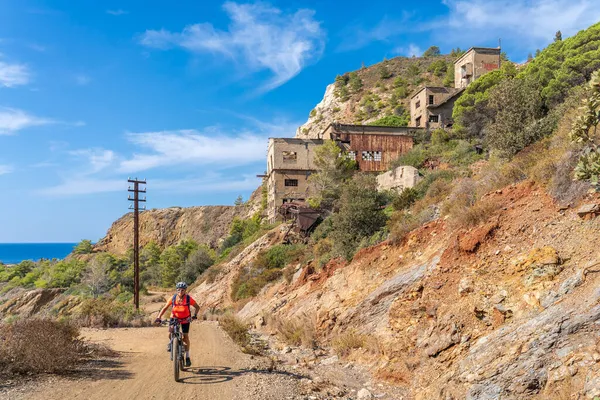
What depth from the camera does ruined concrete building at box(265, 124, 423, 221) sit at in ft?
132

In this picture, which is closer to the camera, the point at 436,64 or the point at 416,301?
the point at 416,301

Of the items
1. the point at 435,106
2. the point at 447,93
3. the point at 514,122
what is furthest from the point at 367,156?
the point at 514,122

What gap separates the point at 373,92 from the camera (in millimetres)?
76188

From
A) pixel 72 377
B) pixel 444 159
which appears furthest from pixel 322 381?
pixel 444 159

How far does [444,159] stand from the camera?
104 ft

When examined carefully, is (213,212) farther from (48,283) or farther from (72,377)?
(72,377)

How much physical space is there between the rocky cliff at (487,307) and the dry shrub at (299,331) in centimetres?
22

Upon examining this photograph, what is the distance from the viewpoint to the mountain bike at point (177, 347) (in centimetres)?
773

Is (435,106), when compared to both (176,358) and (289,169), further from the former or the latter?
(176,358)

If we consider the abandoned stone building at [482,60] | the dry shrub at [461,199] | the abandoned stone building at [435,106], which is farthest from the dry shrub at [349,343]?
the abandoned stone building at [482,60]

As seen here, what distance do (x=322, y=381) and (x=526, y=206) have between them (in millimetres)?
6973

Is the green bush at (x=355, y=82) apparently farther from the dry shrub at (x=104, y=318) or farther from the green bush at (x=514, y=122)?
the dry shrub at (x=104, y=318)

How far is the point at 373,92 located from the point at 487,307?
71.6 meters

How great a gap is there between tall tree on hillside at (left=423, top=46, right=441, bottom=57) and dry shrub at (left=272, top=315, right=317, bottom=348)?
90700 millimetres
